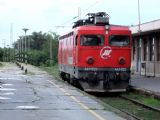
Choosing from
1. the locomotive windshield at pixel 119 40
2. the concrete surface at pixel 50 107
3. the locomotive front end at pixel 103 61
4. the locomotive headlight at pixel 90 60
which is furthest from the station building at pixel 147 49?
the concrete surface at pixel 50 107

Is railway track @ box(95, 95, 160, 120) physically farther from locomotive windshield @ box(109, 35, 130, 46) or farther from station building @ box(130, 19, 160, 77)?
station building @ box(130, 19, 160, 77)

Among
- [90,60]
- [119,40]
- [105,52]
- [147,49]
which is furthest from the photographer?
[147,49]

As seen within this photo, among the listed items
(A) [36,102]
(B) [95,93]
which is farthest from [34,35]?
(A) [36,102]

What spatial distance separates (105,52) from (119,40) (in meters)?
0.97

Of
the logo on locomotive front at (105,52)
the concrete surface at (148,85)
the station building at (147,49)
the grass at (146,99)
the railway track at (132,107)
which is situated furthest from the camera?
the station building at (147,49)

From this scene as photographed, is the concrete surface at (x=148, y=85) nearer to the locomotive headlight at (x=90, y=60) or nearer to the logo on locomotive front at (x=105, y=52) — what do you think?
the logo on locomotive front at (x=105, y=52)

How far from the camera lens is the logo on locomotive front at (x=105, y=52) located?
86.1 ft

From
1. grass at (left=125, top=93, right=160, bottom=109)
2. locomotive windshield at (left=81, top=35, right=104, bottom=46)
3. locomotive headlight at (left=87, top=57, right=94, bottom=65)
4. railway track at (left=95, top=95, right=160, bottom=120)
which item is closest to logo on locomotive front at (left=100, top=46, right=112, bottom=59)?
locomotive windshield at (left=81, top=35, right=104, bottom=46)

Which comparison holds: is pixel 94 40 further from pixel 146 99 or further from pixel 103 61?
pixel 146 99

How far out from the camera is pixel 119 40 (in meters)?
26.6

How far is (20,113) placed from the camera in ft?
50.6

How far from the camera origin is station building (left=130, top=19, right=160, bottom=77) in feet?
117

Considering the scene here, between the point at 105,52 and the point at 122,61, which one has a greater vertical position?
the point at 105,52

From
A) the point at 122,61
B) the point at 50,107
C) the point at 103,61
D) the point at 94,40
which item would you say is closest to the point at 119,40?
the point at 122,61
